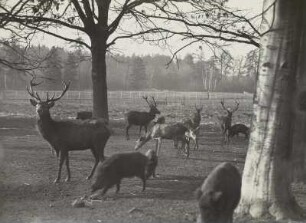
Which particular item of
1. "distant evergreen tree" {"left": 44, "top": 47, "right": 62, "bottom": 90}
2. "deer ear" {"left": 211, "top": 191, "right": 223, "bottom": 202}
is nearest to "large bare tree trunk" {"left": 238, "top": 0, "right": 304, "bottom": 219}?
"deer ear" {"left": 211, "top": 191, "right": 223, "bottom": 202}

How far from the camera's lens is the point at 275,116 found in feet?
22.4

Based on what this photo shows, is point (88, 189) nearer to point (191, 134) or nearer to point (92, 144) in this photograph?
point (92, 144)

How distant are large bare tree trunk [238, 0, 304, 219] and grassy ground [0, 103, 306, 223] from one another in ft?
1.77

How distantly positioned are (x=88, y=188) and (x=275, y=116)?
12.5ft

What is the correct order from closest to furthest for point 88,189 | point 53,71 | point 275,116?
point 275,116 < point 88,189 < point 53,71

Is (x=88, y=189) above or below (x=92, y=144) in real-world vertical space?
below

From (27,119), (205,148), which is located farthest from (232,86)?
(205,148)

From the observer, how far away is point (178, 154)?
13758 mm

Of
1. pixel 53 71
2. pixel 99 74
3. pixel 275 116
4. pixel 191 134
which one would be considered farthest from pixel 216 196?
pixel 53 71

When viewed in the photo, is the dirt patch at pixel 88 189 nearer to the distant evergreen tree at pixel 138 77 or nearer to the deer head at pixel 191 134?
the deer head at pixel 191 134

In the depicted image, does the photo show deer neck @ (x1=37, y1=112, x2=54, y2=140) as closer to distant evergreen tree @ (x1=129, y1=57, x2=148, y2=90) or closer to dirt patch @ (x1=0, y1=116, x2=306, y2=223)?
dirt patch @ (x1=0, y1=116, x2=306, y2=223)

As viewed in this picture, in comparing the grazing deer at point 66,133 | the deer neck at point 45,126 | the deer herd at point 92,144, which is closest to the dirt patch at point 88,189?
the deer herd at point 92,144

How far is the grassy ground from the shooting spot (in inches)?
269

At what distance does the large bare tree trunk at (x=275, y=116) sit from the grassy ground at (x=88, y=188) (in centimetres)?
54
